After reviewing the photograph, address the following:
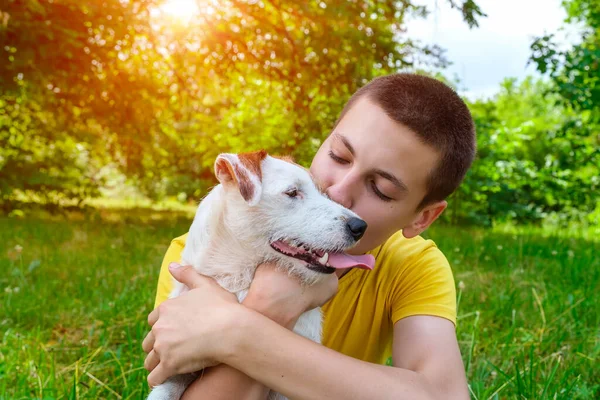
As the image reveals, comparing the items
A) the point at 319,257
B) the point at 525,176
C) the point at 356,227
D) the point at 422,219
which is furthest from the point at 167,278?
the point at 525,176

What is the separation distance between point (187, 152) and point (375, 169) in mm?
9547

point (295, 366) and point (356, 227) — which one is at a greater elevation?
point (356, 227)

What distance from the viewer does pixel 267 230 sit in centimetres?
192

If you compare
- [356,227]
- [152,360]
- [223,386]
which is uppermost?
[356,227]

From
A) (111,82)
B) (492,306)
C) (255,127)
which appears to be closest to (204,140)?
(255,127)

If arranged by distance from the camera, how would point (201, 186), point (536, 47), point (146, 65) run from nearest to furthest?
point (536, 47) < point (146, 65) < point (201, 186)

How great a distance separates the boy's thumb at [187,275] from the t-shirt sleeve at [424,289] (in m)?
0.82

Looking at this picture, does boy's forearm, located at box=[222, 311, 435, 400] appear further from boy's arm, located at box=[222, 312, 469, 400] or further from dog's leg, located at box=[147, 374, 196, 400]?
dog's leg, located at box=[147, 374, 196, 400]

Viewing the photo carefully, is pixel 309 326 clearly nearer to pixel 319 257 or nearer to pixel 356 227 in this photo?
pixel 319 257

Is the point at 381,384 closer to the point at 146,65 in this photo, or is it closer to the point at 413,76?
the point at 413,76

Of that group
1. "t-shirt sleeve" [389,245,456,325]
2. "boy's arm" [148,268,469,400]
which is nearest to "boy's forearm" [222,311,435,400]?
"boy's arm" [148,268,469,400]

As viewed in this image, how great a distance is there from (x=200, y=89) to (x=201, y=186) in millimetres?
2143

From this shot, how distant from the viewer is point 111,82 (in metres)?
8.15

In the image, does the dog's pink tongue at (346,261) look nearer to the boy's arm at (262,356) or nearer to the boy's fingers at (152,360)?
the boy's arm at (262,356)
